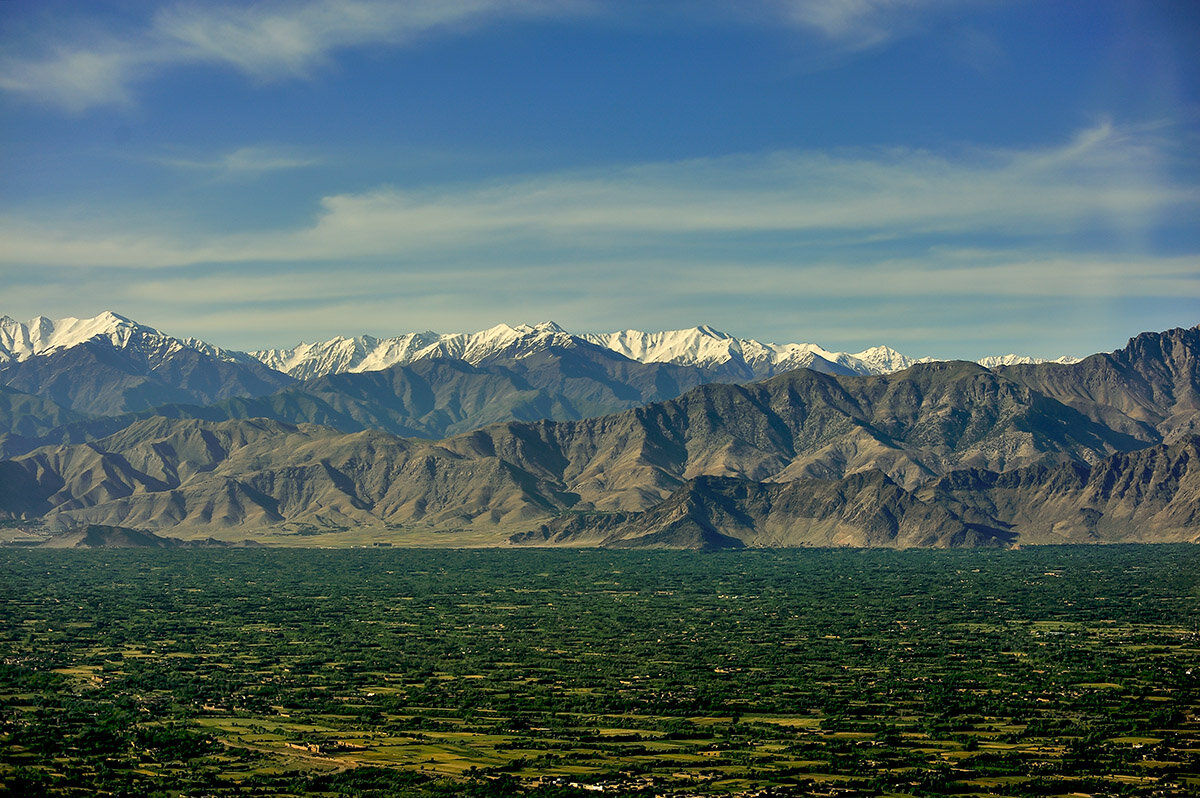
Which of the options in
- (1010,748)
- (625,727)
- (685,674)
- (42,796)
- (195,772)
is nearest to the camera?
(42,796)

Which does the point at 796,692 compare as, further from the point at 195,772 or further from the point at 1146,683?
the point at 195,772

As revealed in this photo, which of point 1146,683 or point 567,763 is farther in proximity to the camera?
point 1146,683

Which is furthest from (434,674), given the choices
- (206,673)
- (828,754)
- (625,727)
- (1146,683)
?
(1146,683)

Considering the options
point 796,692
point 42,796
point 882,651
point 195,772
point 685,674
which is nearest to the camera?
point 42,796

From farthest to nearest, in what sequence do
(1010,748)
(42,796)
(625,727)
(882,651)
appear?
(882,651) < (625,727) < (1010,748) < (42,796)

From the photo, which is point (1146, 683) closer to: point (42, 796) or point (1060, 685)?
point (1060, 685)

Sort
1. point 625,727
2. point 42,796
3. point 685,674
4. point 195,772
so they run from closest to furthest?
point 42,796
point 195,772
point 625,727
point 685,674

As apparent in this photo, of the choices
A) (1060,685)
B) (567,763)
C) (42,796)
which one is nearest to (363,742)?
(567,763)

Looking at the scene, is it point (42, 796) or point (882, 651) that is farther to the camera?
point (882, 651)

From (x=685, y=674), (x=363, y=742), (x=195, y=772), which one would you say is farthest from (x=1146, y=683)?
(x=195, y=772)
